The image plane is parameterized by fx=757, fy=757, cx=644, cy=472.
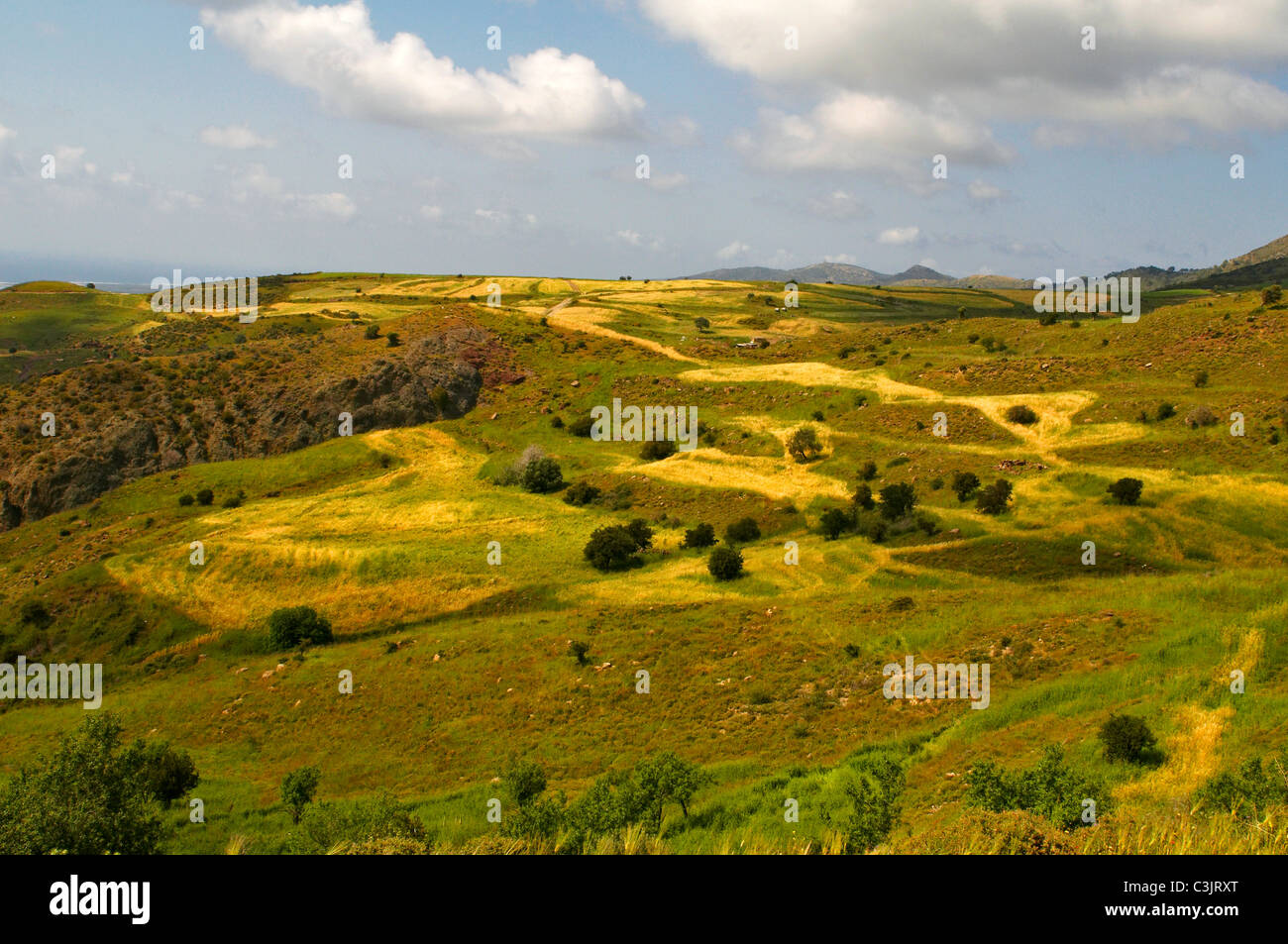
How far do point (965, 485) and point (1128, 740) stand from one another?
33.6 meters

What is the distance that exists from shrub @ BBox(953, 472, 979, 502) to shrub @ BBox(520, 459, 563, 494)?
32978 millimetres

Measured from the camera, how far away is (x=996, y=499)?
1971 inches

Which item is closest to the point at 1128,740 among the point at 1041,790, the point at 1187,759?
the point at 1187,759

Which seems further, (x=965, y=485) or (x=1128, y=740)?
(x=965, y=485)

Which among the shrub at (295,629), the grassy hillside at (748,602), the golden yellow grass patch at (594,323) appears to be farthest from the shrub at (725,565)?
the golden yellow grass patch at (594,323)

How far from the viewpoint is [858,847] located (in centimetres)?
1633

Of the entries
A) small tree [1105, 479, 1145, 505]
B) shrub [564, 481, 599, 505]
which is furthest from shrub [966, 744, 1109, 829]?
shrub [564, 481, 599, 505]

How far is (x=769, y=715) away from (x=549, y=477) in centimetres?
4029

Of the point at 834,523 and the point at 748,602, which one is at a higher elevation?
the point at 834,523

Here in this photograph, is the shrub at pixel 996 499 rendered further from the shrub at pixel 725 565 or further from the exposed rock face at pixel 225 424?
the exposed rock face at pixel 225 424

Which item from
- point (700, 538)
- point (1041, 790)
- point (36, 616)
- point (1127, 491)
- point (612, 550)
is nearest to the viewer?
point (1041, 790)

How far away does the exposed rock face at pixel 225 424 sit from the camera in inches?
3029

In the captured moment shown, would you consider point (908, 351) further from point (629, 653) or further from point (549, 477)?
point (629, 653)

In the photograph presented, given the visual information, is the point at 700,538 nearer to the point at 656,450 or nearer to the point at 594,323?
the point at 656,450
